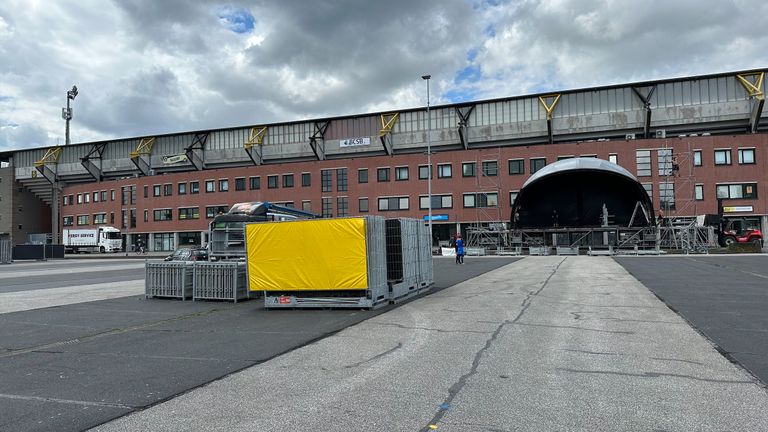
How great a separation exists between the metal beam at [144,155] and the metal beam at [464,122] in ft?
141

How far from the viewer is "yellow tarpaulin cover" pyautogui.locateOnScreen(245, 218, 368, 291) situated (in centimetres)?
1150

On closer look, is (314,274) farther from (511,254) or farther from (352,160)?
(352,160)

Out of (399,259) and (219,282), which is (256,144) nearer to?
(219,282)

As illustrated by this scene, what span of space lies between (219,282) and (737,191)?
52.6 meters

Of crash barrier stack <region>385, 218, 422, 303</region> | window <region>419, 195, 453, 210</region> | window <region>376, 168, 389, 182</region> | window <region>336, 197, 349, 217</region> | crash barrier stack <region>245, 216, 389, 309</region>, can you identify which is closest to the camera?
crash barrier stack <region>245, 216, 389, 309</region>

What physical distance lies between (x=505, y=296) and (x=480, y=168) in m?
43.5

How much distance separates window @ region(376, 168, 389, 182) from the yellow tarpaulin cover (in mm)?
47038

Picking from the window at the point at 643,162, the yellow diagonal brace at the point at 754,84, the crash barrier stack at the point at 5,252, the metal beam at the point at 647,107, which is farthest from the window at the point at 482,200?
the crash barrier stack at the point at 5,252

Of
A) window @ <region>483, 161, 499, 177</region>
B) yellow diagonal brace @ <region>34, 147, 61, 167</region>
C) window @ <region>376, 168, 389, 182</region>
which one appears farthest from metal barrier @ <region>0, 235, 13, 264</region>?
yellow diagonal brace @ <region>34, 147, 61, 167</region>

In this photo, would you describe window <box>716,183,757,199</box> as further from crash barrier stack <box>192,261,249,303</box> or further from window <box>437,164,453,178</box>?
crash barrier stack <box>192,261,249,303</box>

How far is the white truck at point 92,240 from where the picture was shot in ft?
220

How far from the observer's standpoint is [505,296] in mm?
13398

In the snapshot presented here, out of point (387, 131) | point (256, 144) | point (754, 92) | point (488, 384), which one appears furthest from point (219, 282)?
point (754, 92)

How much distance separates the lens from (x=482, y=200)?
183 ft
